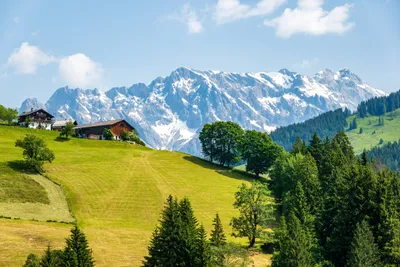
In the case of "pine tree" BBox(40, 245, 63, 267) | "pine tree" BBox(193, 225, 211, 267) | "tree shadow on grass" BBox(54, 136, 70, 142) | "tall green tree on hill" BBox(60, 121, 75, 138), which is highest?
"tall green tree on hill" BBox(60, 121, 75, 138)

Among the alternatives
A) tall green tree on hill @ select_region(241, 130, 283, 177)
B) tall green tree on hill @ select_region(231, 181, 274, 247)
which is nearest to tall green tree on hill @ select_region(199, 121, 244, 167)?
tall green tree on hill @ select_region(241, 130, 283, 177)

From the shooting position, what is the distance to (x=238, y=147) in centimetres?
15988

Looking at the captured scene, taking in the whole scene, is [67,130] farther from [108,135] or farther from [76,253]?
[76,253]

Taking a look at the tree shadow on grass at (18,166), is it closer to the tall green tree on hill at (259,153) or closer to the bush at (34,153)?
the bush at (34,153)

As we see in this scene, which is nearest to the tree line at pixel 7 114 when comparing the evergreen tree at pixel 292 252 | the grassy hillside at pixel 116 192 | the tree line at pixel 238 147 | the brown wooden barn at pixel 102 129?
the grassy hillside at pixel 116 192

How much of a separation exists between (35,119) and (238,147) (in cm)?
8662

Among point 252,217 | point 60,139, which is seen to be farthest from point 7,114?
point 252,217

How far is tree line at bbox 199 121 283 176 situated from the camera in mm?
151250

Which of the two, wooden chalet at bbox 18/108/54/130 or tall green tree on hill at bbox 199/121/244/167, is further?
wooden chalet at bbox 18/108/54/130

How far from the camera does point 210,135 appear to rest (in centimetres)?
16725

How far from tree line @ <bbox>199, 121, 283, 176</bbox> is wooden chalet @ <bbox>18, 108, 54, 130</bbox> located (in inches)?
2716

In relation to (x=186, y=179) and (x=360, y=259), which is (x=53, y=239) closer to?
(x=360, y=259)

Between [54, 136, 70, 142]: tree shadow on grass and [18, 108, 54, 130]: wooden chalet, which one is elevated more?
[18, 108, 54, 130]: wooden chalet

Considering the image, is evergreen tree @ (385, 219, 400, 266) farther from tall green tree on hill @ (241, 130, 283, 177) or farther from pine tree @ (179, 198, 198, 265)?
tall green tree on hill @ (241, 130, 283, 177)
